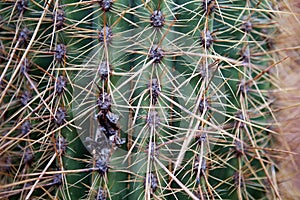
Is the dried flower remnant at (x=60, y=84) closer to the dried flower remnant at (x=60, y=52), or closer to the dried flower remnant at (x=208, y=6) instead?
the dried flower remnant at (x=60, y=52)

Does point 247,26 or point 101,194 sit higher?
point 247,26

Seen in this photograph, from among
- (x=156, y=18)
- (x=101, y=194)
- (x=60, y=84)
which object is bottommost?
(x=101, y=194)

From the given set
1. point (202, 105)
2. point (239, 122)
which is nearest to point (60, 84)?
point (202, 105)

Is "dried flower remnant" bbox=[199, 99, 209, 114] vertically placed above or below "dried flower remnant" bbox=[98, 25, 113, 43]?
below

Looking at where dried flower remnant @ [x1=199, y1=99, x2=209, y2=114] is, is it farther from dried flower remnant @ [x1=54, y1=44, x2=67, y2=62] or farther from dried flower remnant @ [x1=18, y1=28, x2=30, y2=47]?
dried flower remnant @ [x1=18, y1=28, x2=30, y2=47]

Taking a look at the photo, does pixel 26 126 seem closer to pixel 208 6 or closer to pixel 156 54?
pixel 156 54

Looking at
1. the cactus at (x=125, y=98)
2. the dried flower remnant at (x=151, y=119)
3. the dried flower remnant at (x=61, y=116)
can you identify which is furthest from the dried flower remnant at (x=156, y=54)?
the dried flower remnant at (x=61, y=116)

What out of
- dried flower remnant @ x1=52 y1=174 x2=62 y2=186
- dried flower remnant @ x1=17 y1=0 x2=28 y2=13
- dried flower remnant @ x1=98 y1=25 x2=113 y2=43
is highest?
dried flower remnant @ x1=17 y1=0 x2=28 y2=13

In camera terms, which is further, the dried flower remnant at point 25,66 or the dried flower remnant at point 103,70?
the dried flower remnant at point 25,66

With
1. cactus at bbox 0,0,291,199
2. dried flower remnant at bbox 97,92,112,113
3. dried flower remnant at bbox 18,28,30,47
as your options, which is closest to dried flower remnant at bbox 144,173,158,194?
cactus at bbox 0,0,291,199

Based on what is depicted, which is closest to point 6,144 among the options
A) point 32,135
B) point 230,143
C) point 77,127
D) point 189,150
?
point 32,135
